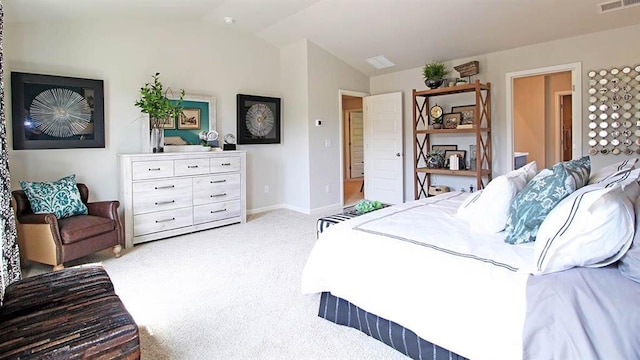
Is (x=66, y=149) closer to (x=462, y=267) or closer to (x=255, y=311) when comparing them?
(x=255, y=311)

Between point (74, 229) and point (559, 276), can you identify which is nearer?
point (559, 276)

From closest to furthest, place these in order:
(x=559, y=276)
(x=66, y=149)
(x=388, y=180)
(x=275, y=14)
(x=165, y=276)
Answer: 1. (x=559, y=276)
2. (x=165, y=276)
3. (x=66, y=149)
4. (x=275, y=14)
5. (x=388, y=180)

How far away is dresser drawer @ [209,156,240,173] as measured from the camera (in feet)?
15.4

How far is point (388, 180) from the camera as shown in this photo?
6301 mm

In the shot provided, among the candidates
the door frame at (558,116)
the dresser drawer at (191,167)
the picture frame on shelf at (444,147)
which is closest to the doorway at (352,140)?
the picture frame on shelf at (444,147)

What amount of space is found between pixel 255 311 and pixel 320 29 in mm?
4017

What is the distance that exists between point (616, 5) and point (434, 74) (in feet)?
6.77

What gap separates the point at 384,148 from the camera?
20.7 ft

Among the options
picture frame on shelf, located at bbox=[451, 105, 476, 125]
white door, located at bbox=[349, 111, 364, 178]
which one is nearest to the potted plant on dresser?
picture frame on shelf, located at bbox=[451, 105, 476, 125]

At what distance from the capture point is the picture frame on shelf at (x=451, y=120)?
543 centimetres

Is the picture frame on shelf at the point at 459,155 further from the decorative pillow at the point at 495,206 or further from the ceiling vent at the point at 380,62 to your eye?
the decorative pillow at the point at 495,206

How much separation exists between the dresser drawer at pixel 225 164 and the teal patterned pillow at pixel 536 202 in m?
3.63

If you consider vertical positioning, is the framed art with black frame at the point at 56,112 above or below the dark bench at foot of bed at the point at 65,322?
above

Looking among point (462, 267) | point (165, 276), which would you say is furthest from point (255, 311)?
point (462, 267)
